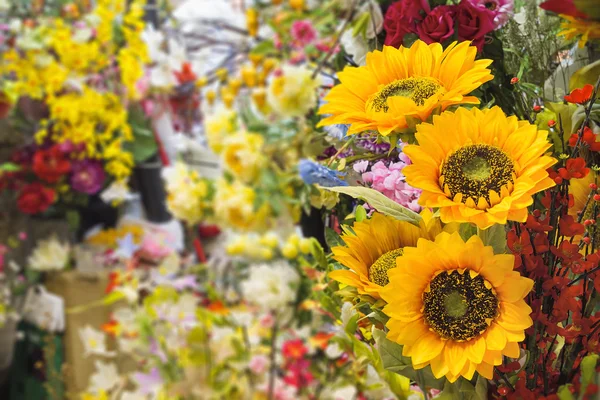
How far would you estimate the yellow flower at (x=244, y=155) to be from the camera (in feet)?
3.15

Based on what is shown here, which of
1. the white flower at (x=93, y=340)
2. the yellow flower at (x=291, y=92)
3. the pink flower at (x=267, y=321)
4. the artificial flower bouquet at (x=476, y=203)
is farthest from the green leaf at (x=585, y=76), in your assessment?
the white flower at (x=93, y=340)

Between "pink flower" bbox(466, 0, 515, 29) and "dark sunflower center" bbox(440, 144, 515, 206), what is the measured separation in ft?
0.36

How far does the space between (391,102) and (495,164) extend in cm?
7

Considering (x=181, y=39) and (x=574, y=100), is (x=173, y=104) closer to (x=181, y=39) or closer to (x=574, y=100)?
(x=181, y=39)

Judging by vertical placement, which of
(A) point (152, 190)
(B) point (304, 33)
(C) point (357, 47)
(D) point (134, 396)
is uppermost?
(C) point (357, 47)

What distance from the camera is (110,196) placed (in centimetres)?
118

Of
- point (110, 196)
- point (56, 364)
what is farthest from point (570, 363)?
point (56, 364)

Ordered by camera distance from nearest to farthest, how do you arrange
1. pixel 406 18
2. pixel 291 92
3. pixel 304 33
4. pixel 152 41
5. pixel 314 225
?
pixel 406 18
pixel 314 225
pixel 291 92
pixel 304 33
pixel 152 41

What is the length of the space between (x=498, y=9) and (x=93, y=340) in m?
1.03

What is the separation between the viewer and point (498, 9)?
1.25 feet

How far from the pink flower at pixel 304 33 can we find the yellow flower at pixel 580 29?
2.07 feet

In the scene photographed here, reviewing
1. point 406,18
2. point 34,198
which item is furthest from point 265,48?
point 406,18

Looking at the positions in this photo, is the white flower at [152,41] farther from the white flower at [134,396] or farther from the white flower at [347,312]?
the white flower at [347,312]

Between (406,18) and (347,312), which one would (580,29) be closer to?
(406,18)
